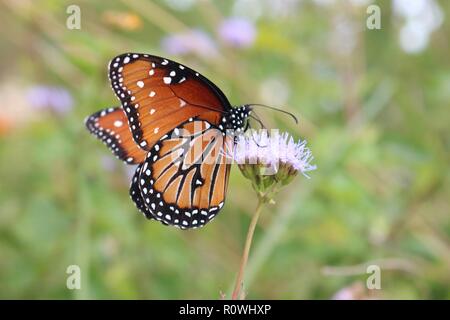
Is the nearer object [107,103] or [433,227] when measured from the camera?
[107,103]

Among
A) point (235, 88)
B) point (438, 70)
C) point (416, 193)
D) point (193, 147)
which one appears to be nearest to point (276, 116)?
point (235, 88)

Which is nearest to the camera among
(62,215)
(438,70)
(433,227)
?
(62,215)

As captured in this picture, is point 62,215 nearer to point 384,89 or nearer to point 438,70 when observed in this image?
point 384,89

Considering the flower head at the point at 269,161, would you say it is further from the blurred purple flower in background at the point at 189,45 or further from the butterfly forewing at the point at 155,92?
the blurred purple flower in background at the point at 189,45

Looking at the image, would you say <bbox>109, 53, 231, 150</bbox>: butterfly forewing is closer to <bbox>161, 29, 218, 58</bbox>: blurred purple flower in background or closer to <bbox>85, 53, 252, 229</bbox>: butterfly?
<bbox>85, 53, 252, 229</bbox>: butterfly

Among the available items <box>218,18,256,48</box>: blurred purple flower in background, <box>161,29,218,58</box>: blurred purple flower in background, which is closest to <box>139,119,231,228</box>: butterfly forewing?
<box>161,29,218,58</box>: blurred purple flower in background

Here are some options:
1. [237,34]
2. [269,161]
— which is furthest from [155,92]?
[237,34]
